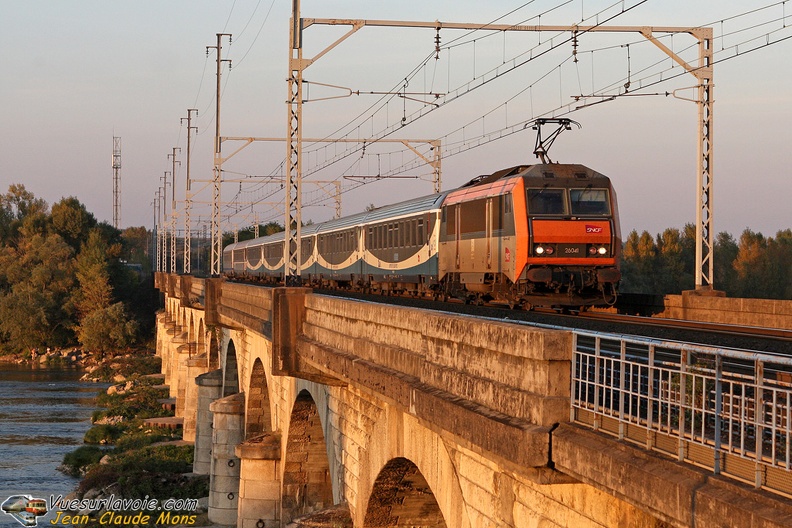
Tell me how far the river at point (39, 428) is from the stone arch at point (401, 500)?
2593cm

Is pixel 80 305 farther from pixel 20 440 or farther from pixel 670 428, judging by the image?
pixel 670 428

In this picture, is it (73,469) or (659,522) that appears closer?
(659,522)

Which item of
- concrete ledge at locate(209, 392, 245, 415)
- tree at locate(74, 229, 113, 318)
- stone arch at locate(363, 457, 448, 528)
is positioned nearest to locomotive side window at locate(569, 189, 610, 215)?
stone arch at locate(363, 457, 448, 528)

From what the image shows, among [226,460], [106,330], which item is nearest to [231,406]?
[226,460]

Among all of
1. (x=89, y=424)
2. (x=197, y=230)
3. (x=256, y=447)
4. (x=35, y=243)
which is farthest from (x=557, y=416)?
(x=35, y=243)

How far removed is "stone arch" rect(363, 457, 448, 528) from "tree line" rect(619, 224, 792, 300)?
4784 cm

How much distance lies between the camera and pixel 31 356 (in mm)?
104812

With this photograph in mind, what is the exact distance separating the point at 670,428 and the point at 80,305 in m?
114

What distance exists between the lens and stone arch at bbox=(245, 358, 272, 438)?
33938 mm

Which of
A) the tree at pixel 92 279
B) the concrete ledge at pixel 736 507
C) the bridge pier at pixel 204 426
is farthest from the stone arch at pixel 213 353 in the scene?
the tree at pixel 92 279

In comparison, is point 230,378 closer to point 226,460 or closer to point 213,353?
point 226,460

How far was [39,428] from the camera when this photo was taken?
57.1 m

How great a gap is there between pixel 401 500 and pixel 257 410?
21.3 m

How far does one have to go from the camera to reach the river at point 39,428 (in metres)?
43.4
